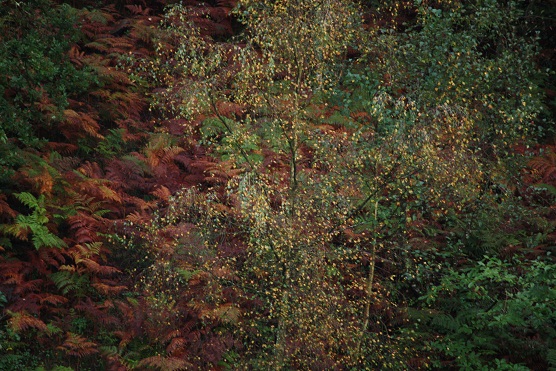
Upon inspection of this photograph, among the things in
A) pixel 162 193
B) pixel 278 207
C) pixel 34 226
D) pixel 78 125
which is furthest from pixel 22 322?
pixel 78 125

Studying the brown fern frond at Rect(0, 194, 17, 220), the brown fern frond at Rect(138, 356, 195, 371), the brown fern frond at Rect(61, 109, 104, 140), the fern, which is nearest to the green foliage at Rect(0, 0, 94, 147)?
the brown fern frond at Rect(61, 109, 104, 140)

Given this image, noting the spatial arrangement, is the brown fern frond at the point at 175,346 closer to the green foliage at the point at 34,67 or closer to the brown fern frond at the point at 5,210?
the brown fern frond at the point at 5,210

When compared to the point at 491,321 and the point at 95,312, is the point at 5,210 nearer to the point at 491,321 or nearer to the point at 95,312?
the point at 95,312

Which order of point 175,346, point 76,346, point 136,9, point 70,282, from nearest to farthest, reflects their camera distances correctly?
1. point 76,346
2. point 175,346
3. point 70,282
4. point 136,9

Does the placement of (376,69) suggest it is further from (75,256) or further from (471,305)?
(75,256)

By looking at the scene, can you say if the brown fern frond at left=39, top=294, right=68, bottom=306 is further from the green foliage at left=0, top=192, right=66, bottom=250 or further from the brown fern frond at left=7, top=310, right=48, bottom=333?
the green foliage at left=0, top=192, right=66, bottom=250

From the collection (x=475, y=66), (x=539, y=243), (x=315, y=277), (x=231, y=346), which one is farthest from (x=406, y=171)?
(x=539, y=243)

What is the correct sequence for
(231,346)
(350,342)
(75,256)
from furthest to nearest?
(75,256) < (231,346) < (350,342)
